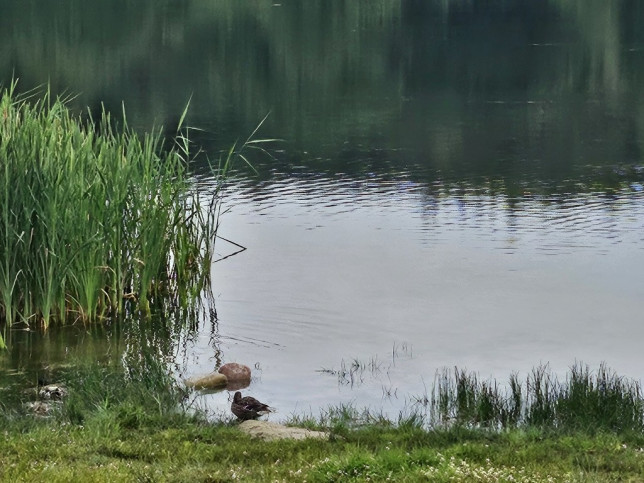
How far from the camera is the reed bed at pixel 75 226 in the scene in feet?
43.1

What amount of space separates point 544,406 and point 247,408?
2.52 m

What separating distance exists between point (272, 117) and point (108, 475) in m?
30.1

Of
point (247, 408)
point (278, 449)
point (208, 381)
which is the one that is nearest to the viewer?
point (278, 449)

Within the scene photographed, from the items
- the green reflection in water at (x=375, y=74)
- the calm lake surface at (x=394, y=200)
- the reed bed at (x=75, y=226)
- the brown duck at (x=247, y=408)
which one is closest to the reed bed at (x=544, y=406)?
the calm lake surface at (x=394, y=200)

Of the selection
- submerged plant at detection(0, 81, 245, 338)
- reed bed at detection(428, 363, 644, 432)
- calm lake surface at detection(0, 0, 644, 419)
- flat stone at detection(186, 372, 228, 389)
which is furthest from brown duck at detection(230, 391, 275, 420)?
submerged plant at detection(0, 81, 245, 338)

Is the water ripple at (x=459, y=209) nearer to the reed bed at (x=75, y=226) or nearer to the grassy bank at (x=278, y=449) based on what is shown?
the reed bed at (x=75, y=226)

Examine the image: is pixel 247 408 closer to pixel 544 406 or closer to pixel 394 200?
Result: pixel 544 406

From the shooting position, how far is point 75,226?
1346 cm

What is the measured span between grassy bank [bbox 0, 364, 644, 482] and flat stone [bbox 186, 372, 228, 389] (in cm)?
139

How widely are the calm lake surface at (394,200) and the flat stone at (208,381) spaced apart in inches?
13.2

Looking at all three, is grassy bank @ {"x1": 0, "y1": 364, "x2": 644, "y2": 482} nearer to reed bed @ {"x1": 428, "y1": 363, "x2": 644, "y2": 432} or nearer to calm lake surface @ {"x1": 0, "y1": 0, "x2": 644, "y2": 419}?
reed bed @ {"x1": 428, "y1": 363, "x2": 644, "y2": 432}

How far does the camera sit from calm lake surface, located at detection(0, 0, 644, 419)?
43.6 ft

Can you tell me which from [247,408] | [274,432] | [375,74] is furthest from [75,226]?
[375,74]

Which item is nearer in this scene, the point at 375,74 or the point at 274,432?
the point at 274,432
